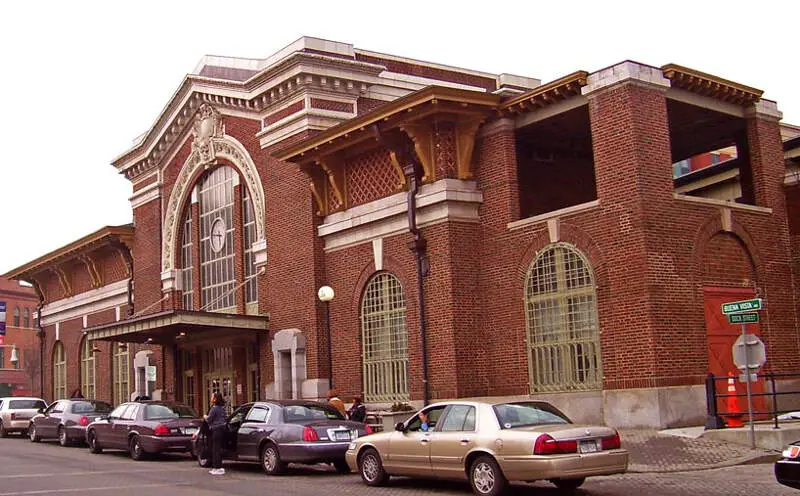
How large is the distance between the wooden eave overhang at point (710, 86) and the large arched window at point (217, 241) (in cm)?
1609

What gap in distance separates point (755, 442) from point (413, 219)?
10043 mm

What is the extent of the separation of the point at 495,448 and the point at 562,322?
8.74 metres

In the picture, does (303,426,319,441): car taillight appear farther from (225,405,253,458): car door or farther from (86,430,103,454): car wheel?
(86,430,103,454): car wheel

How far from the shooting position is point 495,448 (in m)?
13.4

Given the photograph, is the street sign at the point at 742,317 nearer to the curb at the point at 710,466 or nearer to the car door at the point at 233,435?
the curb at the point at 710,466

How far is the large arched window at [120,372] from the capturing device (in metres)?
39.3

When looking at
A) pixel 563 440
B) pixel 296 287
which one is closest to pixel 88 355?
pixel 296 287

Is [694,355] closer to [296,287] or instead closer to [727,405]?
[727,405]

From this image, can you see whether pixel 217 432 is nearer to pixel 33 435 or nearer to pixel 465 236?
pixel 465 236

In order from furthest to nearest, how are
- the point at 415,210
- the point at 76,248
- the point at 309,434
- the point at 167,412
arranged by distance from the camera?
1. the point at 76,248
2. the point at 415,210
3. the point at 167,412
4. the point at 309,434

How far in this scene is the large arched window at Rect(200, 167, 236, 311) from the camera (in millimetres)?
32812

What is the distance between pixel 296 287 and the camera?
28250 mm

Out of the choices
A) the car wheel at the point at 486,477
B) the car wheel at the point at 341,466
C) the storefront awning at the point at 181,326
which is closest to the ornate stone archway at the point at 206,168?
the storefront awning at the point at 181,326

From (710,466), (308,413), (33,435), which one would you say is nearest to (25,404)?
(33,435)
